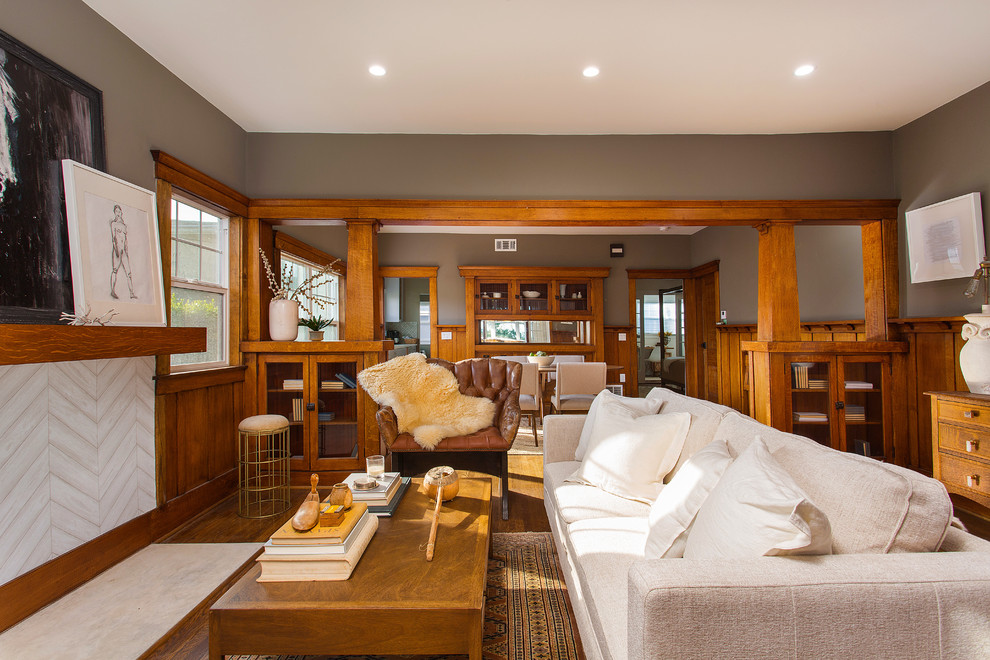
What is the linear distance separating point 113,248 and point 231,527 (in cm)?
170

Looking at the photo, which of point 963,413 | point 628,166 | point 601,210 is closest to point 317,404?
point 601,210

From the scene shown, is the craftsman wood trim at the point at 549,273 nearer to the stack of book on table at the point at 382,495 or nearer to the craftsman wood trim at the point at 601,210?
the craftsman wood trim at the point at 601,210

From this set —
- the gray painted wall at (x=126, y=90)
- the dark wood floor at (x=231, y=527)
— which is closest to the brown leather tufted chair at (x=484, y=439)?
the dark wood floor at (x=231, y=527)

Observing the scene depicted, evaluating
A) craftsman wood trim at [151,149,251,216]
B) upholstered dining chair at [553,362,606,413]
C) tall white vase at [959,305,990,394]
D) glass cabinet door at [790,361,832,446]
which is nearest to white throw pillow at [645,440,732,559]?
tall white vase at [959,305,990,394]

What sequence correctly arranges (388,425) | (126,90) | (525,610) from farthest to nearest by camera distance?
(388,425) < (126,90) < (525,610)

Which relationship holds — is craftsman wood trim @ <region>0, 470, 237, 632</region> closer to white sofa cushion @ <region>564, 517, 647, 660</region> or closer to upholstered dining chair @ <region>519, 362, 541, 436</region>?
Answer: white sofa cushion @ <region>564, 517, 647, 660</region>

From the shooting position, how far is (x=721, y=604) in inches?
36.9

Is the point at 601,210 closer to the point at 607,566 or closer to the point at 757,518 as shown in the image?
the point at 607,566

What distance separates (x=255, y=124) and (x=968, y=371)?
507cm

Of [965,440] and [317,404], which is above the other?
[317,404]

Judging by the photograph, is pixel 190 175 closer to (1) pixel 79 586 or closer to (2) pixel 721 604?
(1) pixel 79 586

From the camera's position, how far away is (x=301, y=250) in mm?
4805

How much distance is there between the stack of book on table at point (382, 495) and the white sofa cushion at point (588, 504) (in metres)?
0.71

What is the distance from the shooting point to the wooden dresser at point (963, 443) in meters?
2.60
